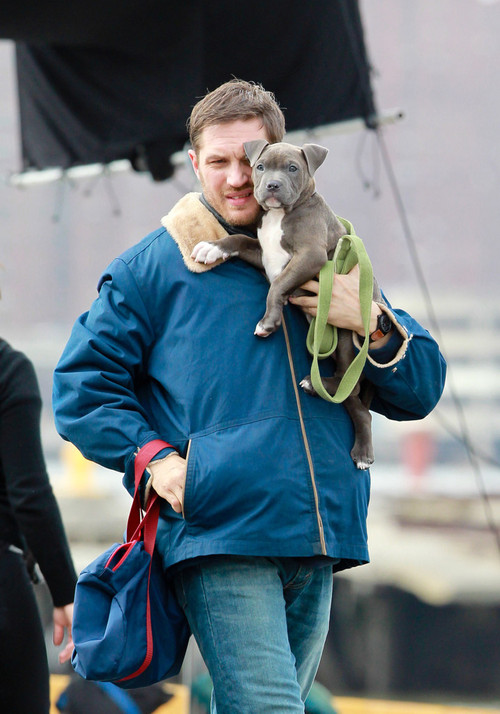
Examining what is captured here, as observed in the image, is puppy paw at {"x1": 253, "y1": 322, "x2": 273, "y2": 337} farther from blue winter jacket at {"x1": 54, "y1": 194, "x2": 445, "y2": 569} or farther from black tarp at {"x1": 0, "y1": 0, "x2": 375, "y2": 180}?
black tarp at {"x1": 0, "y1": 0, "x2": 375, "y2": 180}

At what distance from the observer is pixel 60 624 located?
95.1 inches

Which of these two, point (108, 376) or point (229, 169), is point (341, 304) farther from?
point (108, 376)

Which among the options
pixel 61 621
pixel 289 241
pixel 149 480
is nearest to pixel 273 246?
pixel 289 241

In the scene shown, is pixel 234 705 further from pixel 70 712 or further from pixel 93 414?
pixel 70 712

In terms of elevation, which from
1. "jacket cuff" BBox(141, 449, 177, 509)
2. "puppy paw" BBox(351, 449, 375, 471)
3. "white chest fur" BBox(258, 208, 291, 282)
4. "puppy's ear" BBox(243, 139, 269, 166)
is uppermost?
"puppy's ear" BBox(243, 139, 269, 166)

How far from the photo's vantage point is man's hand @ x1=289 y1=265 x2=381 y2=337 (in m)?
1.79

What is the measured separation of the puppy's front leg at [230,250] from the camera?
1778mm

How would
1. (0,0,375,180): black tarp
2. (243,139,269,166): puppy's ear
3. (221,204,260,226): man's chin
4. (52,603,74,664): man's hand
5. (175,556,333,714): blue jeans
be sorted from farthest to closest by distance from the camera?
(0,0,375,180): black tarp
(52,603,74,664): man's hand
(221,204,260,226): man's chin
(243,139,269,166): puppy's ear
(175,556,333,714): blue jeans

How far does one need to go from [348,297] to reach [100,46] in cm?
203

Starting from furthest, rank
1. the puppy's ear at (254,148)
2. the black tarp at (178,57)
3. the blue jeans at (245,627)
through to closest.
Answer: the black tarp at (178,57) < the puppy's ear at (254,148) < the blue jeans at (245,627)

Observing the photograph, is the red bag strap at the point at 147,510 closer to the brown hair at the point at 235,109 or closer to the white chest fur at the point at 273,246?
the white chest fur at the point at 273,246

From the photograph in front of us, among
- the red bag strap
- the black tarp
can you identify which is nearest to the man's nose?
the red bag strap

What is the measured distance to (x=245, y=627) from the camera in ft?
5.45

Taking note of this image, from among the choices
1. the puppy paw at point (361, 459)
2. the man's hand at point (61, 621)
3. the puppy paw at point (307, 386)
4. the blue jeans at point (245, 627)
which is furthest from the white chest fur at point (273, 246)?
the man's hand at point (61, 621)
